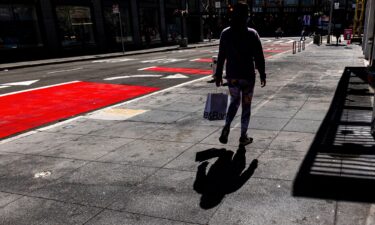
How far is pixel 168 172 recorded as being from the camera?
443 centimetres

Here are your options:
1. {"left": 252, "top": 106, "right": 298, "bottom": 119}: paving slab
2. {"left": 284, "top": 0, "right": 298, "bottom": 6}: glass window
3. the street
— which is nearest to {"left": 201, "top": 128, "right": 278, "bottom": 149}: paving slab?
{"left": 252, "top": 106, "right": 298, "bottom": 119}: paving slab

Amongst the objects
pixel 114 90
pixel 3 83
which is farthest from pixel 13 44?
pixel 114 90

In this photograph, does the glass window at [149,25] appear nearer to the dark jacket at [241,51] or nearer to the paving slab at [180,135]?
the paving slab at [180,135]

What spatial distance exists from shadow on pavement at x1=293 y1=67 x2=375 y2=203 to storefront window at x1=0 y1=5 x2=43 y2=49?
76.7 feet

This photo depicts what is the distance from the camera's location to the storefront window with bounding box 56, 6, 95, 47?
27147 mm

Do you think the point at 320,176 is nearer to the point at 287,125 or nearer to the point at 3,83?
the point at 287,125

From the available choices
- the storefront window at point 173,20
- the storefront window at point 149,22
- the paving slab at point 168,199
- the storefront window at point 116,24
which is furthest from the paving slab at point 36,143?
the storefront window at point 173,20

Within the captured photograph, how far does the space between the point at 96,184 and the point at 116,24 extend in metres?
30.2

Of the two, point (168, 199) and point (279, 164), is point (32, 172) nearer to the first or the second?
point (168, 199)

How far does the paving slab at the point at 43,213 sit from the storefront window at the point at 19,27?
2338 cm

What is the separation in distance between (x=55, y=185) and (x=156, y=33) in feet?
116

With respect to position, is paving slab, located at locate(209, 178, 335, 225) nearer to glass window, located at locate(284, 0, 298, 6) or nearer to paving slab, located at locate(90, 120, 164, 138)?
paving slab, located at locate(90, 120, 164, 138)

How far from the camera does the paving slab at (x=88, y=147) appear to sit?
525cm

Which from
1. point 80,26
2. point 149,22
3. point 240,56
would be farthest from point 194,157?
point 149,22
